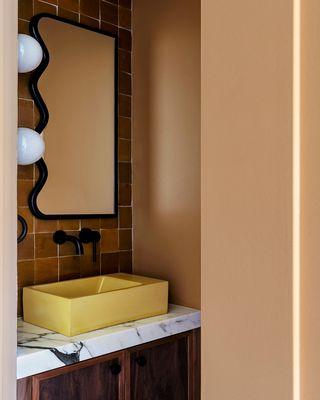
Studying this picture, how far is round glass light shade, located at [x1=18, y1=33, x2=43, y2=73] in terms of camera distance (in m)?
1.75

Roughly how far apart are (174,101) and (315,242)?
1.84 meters

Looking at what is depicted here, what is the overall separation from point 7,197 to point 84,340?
2.30ft

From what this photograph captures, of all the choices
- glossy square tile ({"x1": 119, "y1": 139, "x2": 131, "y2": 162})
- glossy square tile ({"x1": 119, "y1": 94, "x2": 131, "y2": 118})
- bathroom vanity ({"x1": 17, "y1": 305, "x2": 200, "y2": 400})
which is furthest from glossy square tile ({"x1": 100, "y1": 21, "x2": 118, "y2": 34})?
bathroom vanity ({"x1": 17, "y1": 305, "x2": 200, "y2": 400})

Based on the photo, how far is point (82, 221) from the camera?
2.16 metres

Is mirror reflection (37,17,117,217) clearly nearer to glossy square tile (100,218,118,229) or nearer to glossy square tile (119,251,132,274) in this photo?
glossy square tile (100,218,118,229)

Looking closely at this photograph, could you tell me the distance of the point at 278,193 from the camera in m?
0.42

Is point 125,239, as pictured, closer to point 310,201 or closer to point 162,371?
point 162,371

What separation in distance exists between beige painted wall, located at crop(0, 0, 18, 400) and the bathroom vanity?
0.28 metres

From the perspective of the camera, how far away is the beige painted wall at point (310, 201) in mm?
Answer: 397

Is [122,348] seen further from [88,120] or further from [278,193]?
[278,193]

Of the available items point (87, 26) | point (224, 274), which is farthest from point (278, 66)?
point (87, 26)

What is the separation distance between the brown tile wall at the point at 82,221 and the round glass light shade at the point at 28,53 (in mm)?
133

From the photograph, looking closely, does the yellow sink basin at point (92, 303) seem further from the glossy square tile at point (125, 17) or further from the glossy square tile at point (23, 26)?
the glossy square tile at point (125, 17)

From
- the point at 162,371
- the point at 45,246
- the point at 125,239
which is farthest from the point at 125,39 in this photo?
the point at 162,371
